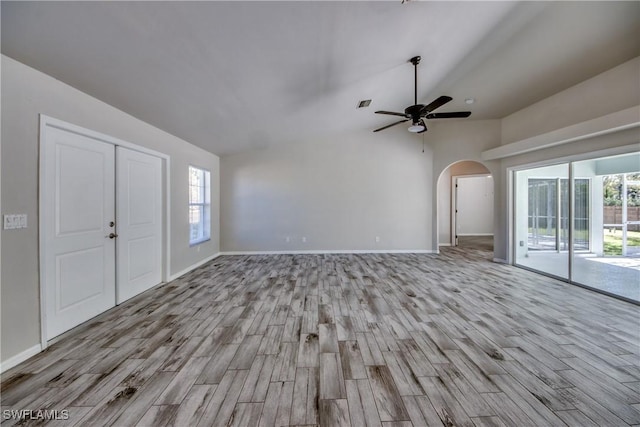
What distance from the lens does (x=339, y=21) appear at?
7.48 feet

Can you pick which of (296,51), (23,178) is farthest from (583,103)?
(23,178)

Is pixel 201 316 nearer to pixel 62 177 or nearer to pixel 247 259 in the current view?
pixel 62 177

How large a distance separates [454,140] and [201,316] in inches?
253

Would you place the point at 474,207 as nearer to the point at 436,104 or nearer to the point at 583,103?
the point at 583,103

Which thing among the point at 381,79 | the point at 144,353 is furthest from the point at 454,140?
the point at 144,353

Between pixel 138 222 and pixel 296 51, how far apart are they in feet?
10.5

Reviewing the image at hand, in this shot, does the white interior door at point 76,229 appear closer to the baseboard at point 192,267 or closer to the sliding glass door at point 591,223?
the baseboard at point 192,267

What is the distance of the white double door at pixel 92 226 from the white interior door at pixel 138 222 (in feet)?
0.04

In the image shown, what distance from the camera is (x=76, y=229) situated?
2.59 m

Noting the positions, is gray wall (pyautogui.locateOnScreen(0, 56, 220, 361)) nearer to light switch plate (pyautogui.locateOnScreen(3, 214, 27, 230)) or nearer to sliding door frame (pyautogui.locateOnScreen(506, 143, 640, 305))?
light switch plate (pyautogui.locateOnScreen(3, 214, 27, 230))

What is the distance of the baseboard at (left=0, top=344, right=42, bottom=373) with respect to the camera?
1.90 metres

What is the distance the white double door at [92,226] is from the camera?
7.68 ft

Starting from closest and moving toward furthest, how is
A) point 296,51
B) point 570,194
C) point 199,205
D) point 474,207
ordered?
1. point 296,51
2. point 570,194
3. point 199,205
4. point 474,207

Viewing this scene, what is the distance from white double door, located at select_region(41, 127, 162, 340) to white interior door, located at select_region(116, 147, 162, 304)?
0.04ft
